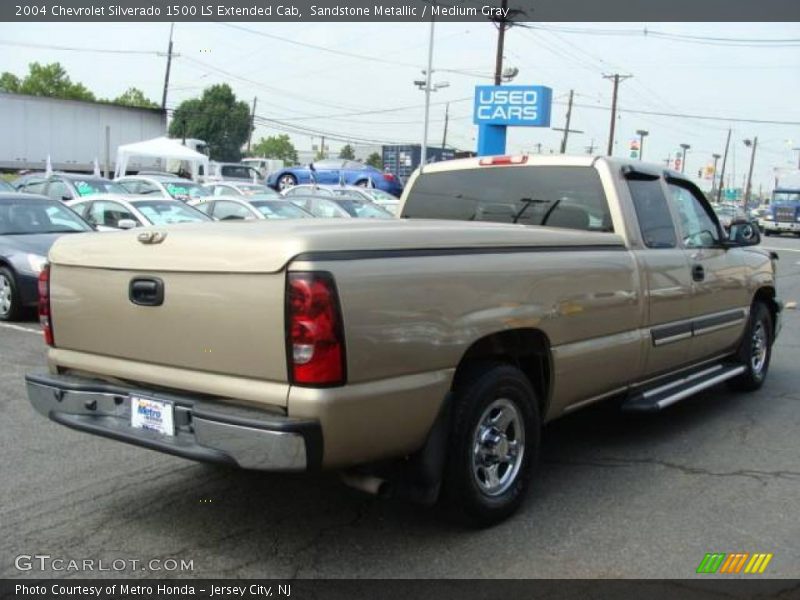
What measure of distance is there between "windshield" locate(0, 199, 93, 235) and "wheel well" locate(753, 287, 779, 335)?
8.16m

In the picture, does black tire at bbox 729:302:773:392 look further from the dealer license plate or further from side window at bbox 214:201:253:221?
side window at bbox 214:201:253:221

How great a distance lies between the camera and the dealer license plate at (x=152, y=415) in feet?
11.2

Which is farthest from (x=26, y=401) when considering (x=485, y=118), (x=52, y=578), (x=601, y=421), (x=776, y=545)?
(x=485, y=118)

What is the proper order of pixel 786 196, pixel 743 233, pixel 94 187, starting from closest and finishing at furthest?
pixel 743 233
pixel 94 187
pixel 786 196

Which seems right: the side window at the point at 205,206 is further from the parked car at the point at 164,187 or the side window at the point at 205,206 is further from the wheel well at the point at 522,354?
the wheel well at the point at 522,354

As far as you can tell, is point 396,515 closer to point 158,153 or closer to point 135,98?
point 158,153

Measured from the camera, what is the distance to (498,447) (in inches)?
156

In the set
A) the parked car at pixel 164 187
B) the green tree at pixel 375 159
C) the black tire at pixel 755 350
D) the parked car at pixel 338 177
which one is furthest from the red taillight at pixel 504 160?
the green tree at pixel 375 159

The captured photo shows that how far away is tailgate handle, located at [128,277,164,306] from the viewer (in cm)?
350

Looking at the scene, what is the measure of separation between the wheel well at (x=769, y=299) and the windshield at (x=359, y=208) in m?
10.8

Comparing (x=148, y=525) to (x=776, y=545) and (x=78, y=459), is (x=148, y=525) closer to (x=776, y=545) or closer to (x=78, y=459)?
(x=78, y=459)

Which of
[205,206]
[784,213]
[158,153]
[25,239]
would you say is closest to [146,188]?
[205,206]

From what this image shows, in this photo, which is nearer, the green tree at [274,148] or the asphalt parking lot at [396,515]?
the asphalt parking lot at [396,515]

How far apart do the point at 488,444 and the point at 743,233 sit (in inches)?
144
